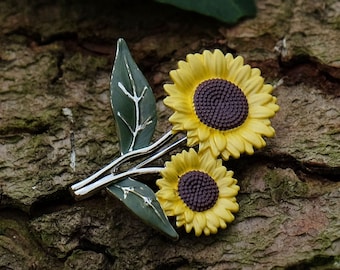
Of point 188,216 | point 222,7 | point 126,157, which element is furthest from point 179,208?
point 222,7

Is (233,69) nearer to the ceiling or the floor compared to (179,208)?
nearer to the ceiling

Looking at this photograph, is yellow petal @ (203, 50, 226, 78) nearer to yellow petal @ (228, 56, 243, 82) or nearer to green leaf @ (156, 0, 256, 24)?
yellow petal @ (228, 56, 243, 82)

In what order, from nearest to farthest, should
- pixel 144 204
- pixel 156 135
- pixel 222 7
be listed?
1. pixel 144 204
2. pixel 156 135
3. pixel 222 7

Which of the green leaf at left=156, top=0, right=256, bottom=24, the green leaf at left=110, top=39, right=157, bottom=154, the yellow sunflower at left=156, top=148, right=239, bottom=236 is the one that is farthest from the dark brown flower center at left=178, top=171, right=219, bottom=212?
the green leaf at left=156, top=0, right=256, bottom=24

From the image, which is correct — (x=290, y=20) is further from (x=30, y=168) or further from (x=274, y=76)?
(x=30, y=168)

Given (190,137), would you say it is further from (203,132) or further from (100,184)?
(100,184)
